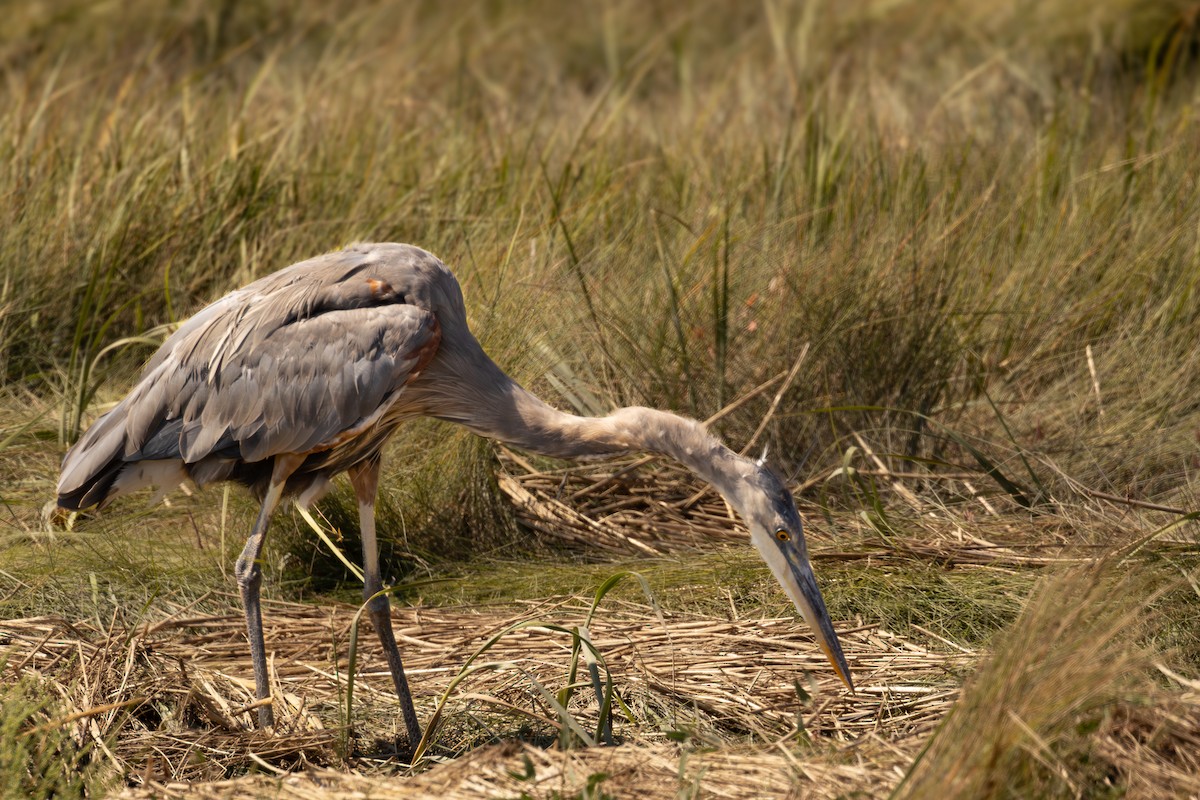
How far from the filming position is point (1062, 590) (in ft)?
10.2

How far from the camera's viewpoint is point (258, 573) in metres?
4.29

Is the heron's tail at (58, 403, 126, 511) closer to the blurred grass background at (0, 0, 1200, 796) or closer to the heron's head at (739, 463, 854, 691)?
the blurred grass background at (0, 0, 1200, 796)

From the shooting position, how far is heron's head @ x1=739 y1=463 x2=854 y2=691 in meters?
3.86

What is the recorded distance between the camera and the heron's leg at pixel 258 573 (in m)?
4.07

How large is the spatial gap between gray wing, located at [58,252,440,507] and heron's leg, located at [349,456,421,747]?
1.32 ft

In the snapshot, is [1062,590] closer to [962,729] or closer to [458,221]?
[962,729]

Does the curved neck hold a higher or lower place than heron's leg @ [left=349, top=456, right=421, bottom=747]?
higher

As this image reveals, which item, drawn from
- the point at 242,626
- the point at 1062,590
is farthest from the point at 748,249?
the point at 1062,590

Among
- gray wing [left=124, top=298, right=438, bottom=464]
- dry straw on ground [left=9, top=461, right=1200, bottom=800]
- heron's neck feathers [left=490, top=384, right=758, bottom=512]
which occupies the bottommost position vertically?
dry straw on ground [left=9, top=461, right=1200, bottom=800]

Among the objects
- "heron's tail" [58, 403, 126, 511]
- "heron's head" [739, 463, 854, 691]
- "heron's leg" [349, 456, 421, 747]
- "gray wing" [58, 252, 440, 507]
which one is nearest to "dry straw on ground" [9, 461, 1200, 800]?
"heron's leg" [349, 456, 421, 747]

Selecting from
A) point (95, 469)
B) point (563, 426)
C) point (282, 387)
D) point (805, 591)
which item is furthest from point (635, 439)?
point (95, 469)

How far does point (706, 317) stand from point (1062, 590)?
8.75 feet

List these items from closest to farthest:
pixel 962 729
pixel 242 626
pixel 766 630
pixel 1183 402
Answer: pixel 962 729 → pixel 766 630 → pixel 242 626 → pixel 1183 402

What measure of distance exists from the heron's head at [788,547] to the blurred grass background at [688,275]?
65cm
